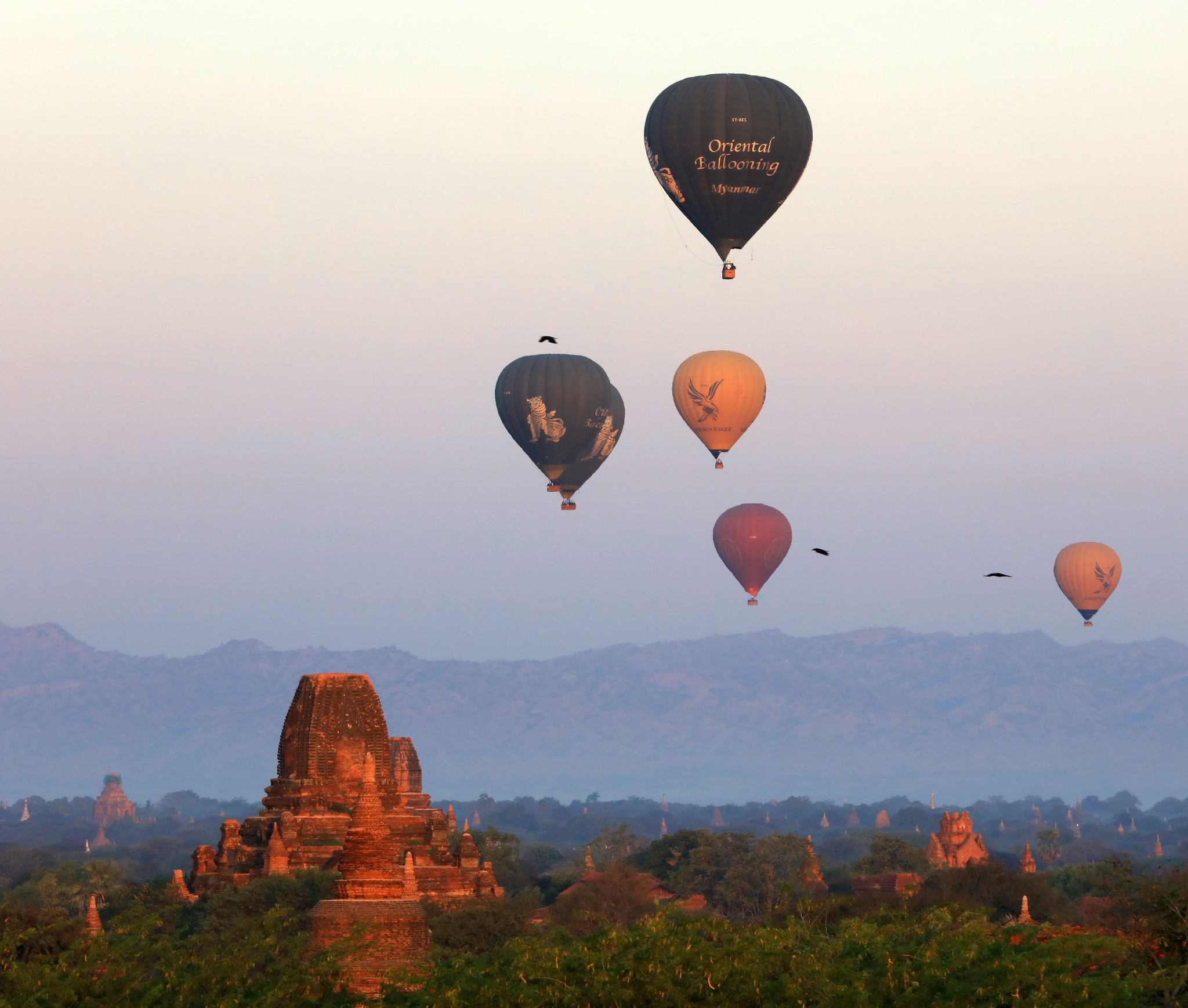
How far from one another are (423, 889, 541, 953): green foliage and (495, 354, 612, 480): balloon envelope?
30.5 meters

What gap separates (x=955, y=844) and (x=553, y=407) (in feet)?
252

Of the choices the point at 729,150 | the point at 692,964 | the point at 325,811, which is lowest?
the point at 692,964

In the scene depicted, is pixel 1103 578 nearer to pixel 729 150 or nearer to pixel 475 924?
pixel 729 150

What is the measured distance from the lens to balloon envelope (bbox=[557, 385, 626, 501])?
322 ft

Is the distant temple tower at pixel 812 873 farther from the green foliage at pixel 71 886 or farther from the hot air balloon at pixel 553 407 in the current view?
the green foliage at pixel 71 886

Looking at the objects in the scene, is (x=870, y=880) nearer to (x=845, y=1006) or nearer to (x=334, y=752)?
(x=334, y=752)

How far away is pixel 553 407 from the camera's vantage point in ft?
314

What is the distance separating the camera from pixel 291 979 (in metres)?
36.0

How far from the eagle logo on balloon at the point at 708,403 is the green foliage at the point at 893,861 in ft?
186

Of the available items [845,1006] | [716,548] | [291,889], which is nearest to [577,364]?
[716,548]

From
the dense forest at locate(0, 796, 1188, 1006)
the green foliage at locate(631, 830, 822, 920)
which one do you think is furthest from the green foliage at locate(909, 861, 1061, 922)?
A: the dense forest at locate(0, 796, 1188, 1006)

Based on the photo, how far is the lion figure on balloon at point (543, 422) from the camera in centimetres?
9562

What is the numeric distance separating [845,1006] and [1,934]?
Result: 61.9ft

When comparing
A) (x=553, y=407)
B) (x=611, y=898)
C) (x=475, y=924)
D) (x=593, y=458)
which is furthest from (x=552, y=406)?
(x=475, y=924)
